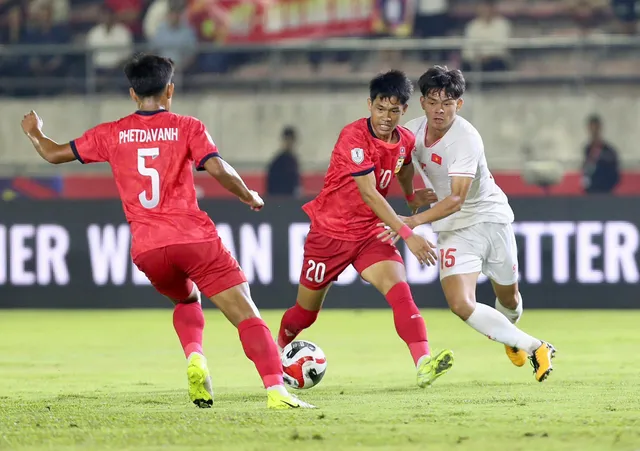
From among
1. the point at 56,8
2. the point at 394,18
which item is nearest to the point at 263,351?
the point at 394,18

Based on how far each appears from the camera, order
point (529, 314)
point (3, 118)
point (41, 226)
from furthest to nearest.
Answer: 1. point (3, 118)
2. point (41, 226)
3. point (529, 314)

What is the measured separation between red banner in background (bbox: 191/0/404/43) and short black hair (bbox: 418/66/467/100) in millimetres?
11758

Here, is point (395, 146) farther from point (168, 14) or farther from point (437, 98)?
point (168, 14)

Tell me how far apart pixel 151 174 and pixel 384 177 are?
2.01 metres

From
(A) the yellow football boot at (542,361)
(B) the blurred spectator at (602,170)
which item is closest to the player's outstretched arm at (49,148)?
(A) the yellow football boot at (542,361)

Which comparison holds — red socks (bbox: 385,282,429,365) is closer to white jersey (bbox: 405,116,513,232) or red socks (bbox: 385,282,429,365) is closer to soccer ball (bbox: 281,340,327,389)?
soccer ball (bbox: 281,340,327,389)

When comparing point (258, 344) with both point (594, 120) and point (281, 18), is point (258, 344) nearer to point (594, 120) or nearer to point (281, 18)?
point (594, 120)

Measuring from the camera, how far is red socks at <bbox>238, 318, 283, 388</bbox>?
6.94 metres

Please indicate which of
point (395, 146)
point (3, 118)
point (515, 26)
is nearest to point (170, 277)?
point (395, 146)

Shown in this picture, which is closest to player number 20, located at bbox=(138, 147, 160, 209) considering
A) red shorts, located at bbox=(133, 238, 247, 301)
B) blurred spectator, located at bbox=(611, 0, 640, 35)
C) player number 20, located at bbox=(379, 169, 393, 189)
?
red shorts, located at bbox=(133, 238, 247, 301)

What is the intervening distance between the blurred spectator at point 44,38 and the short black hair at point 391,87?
12.5m

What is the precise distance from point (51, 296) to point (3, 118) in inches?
185

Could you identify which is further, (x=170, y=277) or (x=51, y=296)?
(x=51, y=296)

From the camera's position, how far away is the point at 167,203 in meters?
7.11
